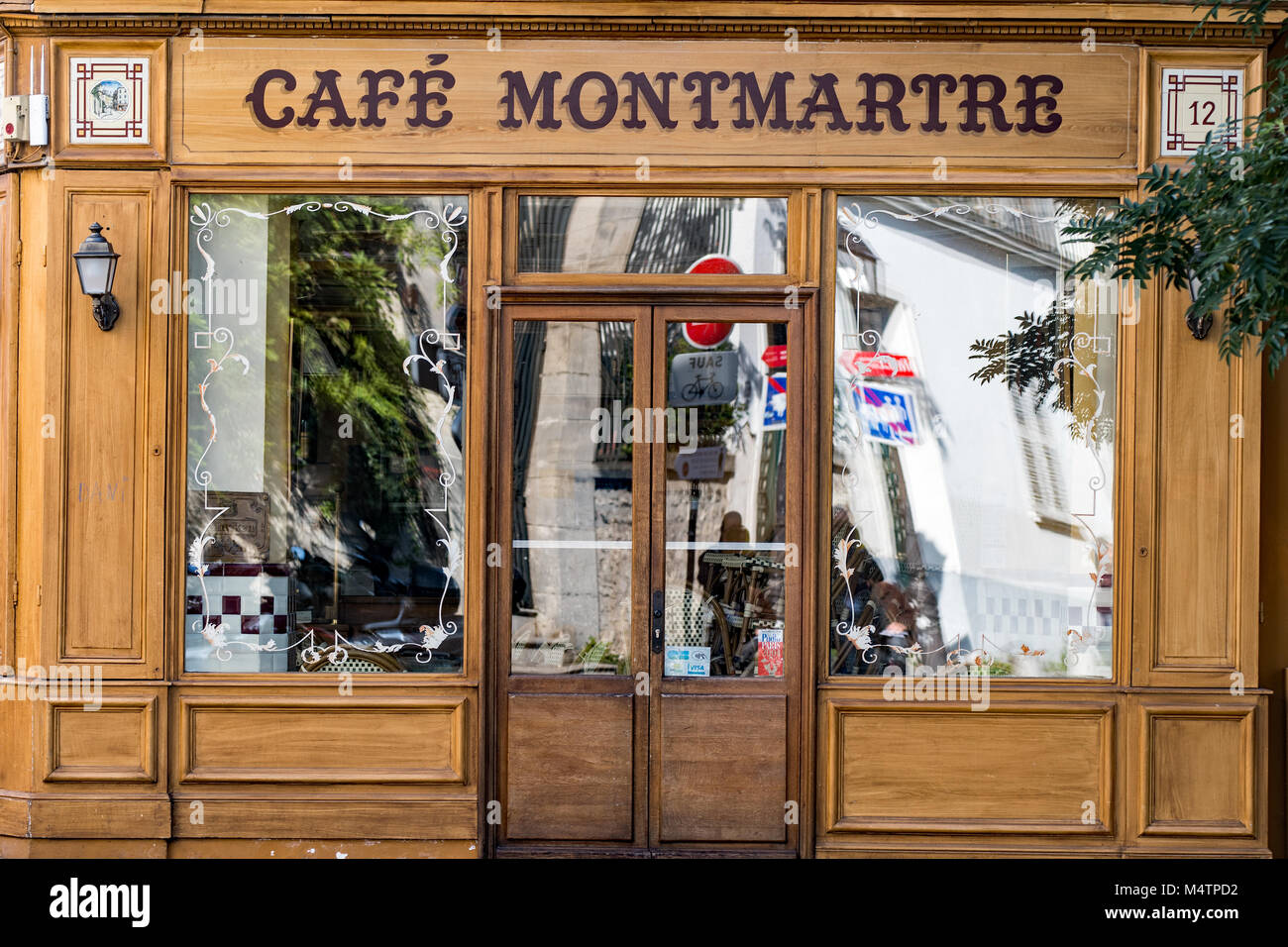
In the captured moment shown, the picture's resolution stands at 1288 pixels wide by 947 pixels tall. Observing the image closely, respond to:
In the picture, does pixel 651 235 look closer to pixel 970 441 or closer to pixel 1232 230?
pixel 970 441

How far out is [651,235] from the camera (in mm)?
5496

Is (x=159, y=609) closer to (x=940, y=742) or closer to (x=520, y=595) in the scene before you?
(x=520, y=595)

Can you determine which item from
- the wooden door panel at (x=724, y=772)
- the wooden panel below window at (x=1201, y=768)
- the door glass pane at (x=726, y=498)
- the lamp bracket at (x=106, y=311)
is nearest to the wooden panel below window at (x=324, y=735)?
the wooden door panel at (x=724, y=772)

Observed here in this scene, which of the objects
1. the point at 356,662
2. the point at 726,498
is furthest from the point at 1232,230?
the point at 356,662

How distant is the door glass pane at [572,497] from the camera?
549 centimetres

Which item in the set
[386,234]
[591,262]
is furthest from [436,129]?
[591,262]

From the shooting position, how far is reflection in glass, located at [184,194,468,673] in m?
5.51

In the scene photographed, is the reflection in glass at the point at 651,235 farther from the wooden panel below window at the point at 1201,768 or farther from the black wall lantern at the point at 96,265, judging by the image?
the wooden panel below window at the point at 1201,768

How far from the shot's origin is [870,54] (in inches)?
215

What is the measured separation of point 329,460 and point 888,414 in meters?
2.82

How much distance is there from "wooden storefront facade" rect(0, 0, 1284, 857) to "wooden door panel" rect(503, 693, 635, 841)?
0.06ft

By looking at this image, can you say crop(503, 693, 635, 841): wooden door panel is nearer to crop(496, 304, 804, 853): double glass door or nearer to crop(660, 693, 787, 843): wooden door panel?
crop(496, 304, 804, 853): double glass door

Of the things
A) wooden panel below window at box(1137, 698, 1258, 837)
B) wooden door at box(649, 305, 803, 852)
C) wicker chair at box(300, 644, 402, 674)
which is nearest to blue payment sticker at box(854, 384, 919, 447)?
wooden door at box(649, 305, 803, 852)

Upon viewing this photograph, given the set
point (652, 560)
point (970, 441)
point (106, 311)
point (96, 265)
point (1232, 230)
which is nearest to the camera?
point (1232, 230)
